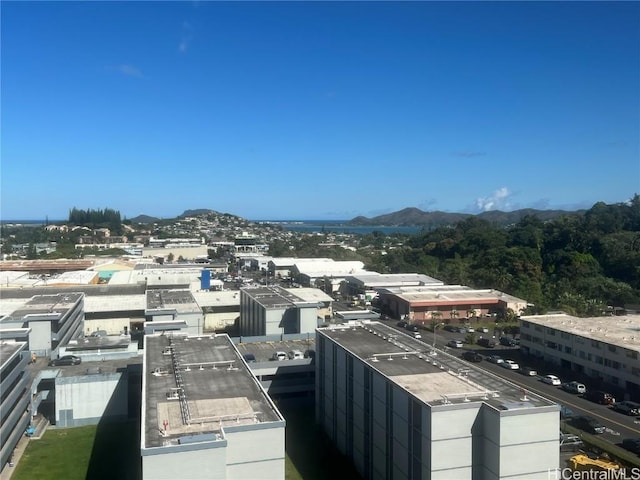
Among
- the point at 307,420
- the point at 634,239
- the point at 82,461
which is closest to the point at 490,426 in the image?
the point at 307,420

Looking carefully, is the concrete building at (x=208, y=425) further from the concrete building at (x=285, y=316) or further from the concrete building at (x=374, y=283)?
the concrete building at (x=374, y=283)

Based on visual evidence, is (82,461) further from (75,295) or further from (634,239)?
(634,239)

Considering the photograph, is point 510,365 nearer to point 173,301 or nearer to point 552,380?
point 552,380

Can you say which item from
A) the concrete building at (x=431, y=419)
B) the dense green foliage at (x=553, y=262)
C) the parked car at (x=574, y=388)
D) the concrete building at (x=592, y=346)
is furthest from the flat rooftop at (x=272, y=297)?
the dense green foliage at (x=553, y=262)

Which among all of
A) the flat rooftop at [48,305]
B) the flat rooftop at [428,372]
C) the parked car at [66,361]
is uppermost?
the flat rooftop at [428,372]

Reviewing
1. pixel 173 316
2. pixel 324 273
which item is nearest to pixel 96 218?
pixel 324 273
